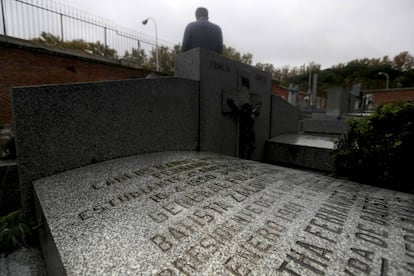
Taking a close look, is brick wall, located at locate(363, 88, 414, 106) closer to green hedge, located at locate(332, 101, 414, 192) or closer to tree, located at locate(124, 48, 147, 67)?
tree, located at locate(124, 48, 147, 67)

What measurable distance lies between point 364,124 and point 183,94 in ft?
9.26

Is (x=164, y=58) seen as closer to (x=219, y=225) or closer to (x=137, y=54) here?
(x=137, y=54)

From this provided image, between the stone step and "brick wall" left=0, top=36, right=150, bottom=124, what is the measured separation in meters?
7.82

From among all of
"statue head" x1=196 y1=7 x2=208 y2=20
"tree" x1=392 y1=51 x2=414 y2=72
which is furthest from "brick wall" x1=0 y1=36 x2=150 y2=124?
"tree" x1=392 y1=51 x2=414 y2=72

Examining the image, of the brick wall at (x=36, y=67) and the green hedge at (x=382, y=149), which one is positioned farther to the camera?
the brick wall at (x=36, y=67)

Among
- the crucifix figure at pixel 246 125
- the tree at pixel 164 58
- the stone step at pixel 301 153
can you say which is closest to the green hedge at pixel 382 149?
the stone step at pixel 301 153

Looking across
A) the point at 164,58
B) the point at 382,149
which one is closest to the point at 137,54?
the point at 164,58

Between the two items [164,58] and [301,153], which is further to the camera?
[164,58]

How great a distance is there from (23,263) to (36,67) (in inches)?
317

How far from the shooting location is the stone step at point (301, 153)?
4.60 m

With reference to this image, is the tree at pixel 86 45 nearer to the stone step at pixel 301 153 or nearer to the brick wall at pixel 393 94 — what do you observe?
the stone step at pixel 301 153

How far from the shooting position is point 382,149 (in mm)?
2680

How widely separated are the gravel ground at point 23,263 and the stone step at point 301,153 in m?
4.44

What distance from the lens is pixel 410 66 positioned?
31844 millimetres
